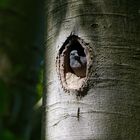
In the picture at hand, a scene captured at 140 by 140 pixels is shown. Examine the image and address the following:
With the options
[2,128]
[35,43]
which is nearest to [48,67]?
[2,128]

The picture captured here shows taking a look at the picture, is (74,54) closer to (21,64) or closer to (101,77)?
(101,77)

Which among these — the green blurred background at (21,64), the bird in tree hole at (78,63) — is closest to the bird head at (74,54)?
the bird in tree hole at (78,63)

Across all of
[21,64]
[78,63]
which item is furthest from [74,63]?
[21,64]

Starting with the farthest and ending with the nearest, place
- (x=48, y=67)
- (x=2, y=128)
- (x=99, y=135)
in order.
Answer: (x=2, y=128) < (x=48, y=67) < (x=99, y=135)

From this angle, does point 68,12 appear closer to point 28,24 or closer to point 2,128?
point 2,128

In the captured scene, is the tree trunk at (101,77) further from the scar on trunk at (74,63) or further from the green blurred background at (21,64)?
the green blurred background at (21,64)

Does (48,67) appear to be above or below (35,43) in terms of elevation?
below

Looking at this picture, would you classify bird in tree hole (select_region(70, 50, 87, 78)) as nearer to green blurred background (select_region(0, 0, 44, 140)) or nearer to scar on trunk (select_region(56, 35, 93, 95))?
scar on trunk (select_region(56, 35, 93, 95))

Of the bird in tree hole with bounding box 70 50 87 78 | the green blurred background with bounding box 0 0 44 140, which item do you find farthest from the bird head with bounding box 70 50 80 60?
the green blurred background with bounding box 0 0 44 140
